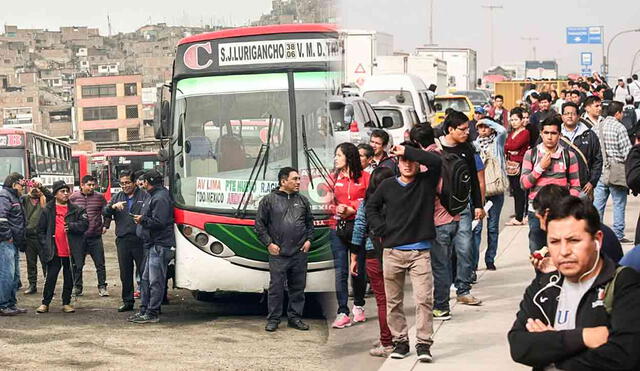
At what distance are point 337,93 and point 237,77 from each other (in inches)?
154

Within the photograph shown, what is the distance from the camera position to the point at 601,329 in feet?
10.4

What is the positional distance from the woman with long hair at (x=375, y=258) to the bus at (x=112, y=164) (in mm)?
39977

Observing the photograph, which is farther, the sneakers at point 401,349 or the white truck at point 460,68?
the white truck at point 460,68

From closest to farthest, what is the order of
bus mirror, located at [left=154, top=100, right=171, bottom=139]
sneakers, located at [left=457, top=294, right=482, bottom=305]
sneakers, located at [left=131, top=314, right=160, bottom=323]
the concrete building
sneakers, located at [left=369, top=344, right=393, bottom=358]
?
sneakers, located at [left=369, top=344, right=393, bottom=358], bus mirror, located at [left=154, top=100, right=171, bottom=139], sneakers, located at [left=457, top=294, right=482, bottom=305], sneakers, located at [left=131, top=314, right=160, bottom=323], the concrete building

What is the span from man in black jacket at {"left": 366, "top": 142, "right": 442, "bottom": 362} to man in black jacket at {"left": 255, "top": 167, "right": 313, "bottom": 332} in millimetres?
449

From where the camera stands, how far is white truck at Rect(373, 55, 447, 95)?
28.9 m

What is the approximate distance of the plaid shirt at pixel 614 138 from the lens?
35.5 feet

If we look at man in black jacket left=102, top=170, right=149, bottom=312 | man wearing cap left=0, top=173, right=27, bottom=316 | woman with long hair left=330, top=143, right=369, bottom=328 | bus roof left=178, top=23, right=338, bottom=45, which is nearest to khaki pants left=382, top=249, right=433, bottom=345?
woman with long hair left=330, top=143, right=369, bottom=328

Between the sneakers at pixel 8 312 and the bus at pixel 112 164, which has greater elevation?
the sneakers at pixel 8 312

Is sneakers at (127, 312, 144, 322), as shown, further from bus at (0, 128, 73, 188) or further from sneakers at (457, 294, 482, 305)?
bus at (0, 128, 73, 188)

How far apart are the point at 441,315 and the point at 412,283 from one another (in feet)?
5.11

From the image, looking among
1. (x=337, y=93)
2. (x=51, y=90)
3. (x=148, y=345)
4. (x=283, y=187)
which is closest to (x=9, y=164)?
(x=148, y=345)

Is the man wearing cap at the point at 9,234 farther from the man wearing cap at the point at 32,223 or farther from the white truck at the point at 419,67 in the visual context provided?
the white truck at the point at 419,67

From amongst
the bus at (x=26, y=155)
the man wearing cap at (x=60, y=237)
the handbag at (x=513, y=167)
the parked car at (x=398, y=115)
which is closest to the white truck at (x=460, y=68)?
the bus at (x=26, y=155)
